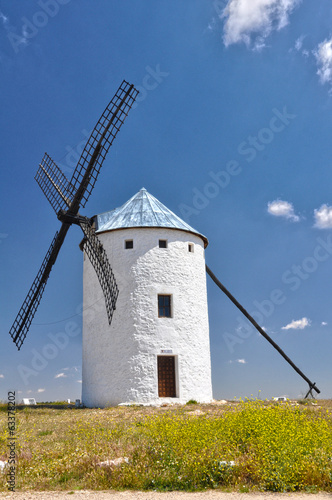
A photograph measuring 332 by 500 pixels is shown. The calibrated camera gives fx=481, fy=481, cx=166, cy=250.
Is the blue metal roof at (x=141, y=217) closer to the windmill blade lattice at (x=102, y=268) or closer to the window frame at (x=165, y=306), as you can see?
the windmill blade lattice at (x=102, y=268)

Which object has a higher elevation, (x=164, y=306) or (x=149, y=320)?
(x=164, y=306)

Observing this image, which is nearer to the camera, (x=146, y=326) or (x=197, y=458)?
(x=197, y=458)

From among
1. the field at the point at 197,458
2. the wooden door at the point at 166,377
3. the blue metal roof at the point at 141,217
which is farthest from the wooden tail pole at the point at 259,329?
the field at the point at 197,458

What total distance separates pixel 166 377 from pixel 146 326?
2.34 m

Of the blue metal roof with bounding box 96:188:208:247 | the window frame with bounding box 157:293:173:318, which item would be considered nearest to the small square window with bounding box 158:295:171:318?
the window frame with bounding box 157:293:173:318

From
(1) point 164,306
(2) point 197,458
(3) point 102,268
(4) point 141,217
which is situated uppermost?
(4) point 141,217

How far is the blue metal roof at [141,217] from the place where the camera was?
72.5 feet

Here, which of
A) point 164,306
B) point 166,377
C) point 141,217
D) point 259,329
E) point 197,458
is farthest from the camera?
point 259,329

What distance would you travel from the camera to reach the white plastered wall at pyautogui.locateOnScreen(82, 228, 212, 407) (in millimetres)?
20203

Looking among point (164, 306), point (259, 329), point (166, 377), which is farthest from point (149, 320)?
point (259, 329)

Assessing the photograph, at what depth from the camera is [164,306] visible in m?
21.2

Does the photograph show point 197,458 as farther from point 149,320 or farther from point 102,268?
point 102,268

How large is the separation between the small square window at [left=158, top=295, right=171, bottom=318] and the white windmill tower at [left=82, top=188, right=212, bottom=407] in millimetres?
44

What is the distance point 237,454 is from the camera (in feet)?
27.3
